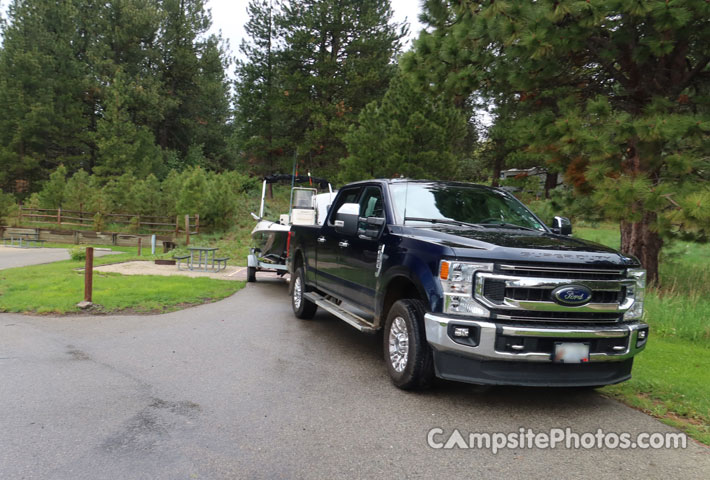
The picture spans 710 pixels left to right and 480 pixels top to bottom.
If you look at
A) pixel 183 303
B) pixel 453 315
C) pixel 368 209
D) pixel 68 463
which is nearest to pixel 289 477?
pixel 68 463

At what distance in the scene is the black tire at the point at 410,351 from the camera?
4715mm

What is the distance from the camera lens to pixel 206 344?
6773 mm

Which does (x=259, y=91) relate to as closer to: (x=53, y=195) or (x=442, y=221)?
(x=53, y=195)

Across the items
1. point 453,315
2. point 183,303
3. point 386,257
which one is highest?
point 386,257

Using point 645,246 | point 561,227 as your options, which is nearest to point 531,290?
point 561,227

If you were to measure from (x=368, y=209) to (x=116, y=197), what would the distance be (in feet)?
94.1

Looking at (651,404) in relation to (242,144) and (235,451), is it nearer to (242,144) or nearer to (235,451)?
(235,451)

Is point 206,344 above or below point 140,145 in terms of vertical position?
below

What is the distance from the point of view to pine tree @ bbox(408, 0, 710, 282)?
26.0 ft

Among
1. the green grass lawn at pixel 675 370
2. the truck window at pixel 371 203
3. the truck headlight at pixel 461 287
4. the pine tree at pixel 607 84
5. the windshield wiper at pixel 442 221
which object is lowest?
the green grass lawn at pixel 675 370

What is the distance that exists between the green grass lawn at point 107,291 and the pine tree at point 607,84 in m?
6.71

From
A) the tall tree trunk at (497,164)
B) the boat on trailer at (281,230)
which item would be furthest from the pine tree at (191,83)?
the boat on trailer at (281,230)

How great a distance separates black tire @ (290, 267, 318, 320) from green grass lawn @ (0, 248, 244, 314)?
227cm

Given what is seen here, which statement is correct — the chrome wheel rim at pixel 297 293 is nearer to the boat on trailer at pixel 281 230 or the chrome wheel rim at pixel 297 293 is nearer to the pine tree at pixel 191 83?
the boat on trailer at pixel 281 230
